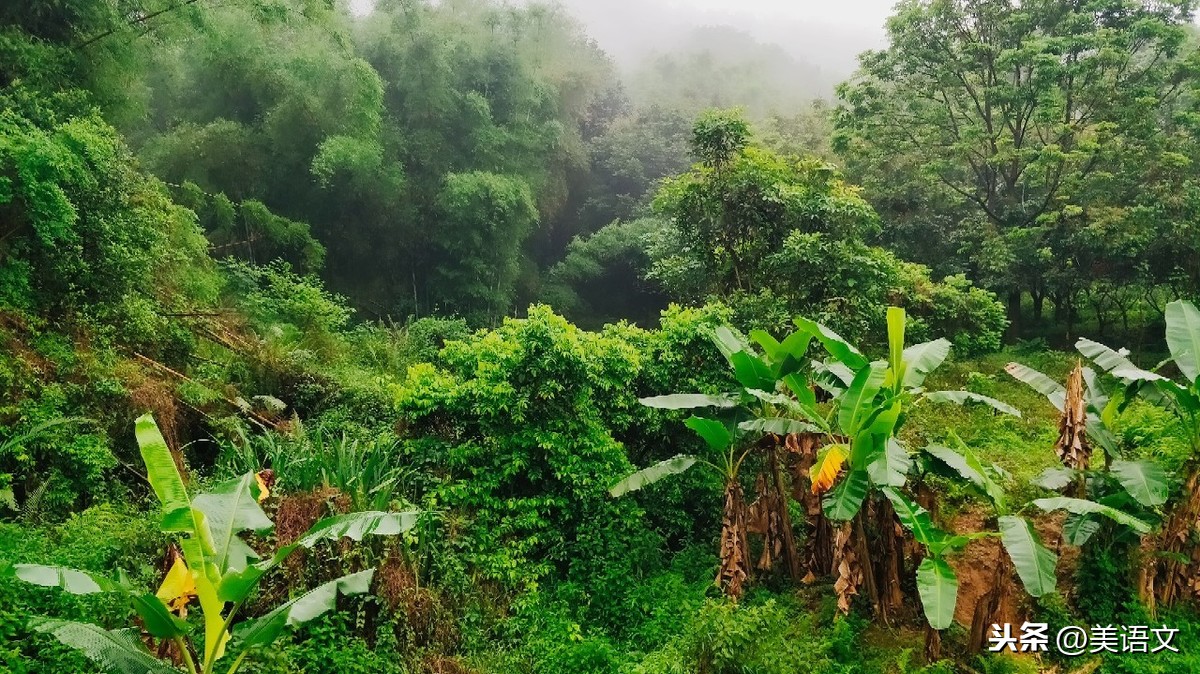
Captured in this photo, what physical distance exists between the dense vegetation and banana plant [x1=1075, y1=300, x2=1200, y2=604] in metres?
0.03

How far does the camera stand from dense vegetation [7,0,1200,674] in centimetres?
398

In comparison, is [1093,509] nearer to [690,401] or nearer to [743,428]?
[743,428]

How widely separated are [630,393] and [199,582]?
13.2 ft

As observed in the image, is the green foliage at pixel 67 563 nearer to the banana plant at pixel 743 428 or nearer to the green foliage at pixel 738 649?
the green foliage at pixel 738 649

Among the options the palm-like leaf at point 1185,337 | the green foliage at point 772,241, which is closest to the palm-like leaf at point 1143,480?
the palm-like leaf at point 1185,337

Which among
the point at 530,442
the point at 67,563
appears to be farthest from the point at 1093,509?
the point at 67,563

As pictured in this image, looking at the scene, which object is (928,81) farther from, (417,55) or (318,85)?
(318,85)

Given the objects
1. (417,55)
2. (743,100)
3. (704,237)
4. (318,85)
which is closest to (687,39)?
(743,100)

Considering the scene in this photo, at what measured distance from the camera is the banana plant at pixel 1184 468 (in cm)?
416

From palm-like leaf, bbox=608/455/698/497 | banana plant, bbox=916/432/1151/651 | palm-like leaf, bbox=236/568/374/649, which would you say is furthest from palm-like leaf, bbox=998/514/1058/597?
palm-like leaf, bbox=236/568/374/649

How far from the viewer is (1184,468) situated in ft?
14.4

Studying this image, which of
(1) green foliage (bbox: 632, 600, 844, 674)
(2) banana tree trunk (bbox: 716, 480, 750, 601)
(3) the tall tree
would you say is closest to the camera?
(1) green foliage (bbox: 632, 600, 844, 674)

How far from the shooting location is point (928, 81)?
1306 centimetres

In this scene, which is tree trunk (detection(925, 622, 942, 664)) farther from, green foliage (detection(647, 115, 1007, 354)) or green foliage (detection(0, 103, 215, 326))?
green foliage (detection(0, 103, 215, 326))
